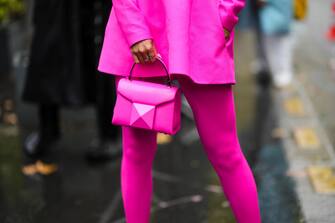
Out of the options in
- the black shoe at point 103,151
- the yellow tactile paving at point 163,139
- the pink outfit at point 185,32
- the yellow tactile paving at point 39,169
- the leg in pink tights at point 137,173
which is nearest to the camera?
the pink outfit at point 185,32

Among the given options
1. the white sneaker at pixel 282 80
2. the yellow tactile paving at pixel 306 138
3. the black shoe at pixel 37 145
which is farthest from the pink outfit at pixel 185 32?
the white sneaker at pixel 282 80

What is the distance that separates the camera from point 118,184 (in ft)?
13.9

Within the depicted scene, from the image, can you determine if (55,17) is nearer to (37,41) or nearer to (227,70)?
(37,41)

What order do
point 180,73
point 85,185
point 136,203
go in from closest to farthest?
point 180,73
point 136,203
point 85,185

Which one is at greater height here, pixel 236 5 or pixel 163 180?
pixel 236 5

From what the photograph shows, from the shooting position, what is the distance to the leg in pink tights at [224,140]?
9.01 ft

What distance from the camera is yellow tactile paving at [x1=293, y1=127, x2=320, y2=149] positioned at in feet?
16.0

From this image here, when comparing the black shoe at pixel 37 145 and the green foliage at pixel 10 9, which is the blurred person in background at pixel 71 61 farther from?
the green foliage at pixel 10 9

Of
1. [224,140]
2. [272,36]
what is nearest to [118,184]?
[224,140]

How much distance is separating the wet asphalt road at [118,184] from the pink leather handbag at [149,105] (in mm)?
1134

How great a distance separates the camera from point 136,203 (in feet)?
9.70

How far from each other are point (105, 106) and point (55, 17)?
731 millimetres

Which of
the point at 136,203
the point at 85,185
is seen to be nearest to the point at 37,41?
the point at 85,185

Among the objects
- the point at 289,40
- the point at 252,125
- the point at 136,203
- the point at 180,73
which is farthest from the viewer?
the point at 289,40
